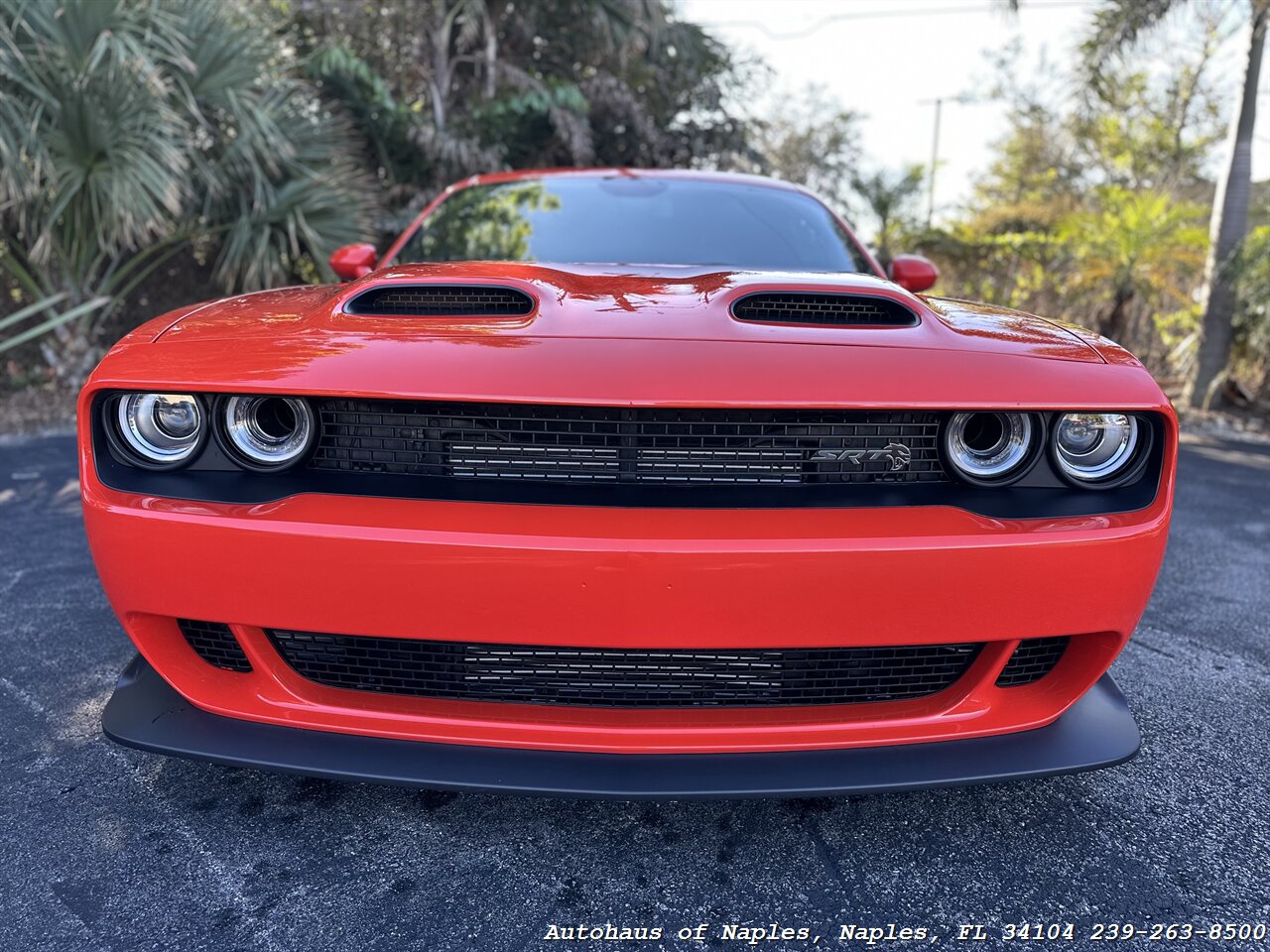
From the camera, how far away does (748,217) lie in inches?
97.0

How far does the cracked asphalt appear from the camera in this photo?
4.07 ft

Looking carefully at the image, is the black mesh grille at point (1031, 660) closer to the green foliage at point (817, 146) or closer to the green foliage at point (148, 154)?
the green foliage at point (148, 154)

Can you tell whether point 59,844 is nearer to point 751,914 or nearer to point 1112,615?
point 751,914

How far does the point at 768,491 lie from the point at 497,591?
47 centimetres

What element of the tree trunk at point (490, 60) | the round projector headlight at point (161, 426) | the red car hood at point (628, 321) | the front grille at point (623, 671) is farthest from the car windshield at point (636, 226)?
the tree trunk at point (490, 60)

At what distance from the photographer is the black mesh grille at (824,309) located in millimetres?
1425

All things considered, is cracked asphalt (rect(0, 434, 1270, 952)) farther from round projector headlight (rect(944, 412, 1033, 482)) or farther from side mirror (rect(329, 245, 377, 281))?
side mirror (rect(329, 245, 377, 281))

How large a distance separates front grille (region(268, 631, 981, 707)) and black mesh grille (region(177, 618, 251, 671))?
0.08 m

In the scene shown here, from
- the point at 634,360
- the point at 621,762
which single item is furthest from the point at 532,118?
the point at 621,762

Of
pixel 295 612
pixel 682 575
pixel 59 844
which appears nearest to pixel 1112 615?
pixel 682 575

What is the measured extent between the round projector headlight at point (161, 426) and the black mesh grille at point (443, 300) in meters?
0.33

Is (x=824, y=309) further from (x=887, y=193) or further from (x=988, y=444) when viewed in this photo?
(x=887, y=193)

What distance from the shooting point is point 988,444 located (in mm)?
1365

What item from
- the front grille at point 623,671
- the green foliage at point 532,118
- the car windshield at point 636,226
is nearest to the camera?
the front grille at point 623,671
